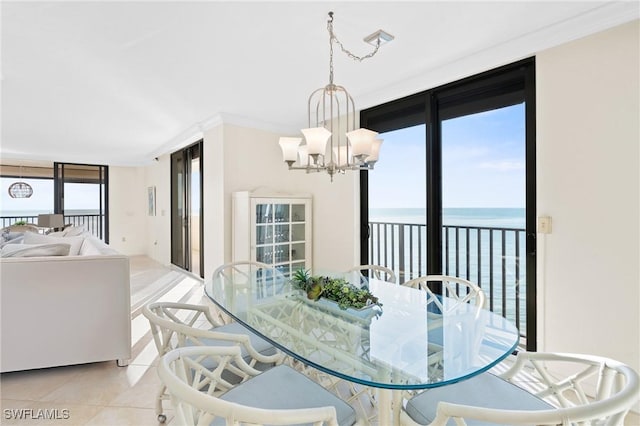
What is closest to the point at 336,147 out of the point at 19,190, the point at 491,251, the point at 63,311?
the point at 491,251

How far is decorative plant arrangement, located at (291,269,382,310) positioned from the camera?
5.93 ft

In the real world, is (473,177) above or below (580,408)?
above

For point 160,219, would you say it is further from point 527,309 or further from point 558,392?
point 558,392

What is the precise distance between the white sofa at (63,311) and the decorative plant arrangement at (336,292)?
153 centimetres

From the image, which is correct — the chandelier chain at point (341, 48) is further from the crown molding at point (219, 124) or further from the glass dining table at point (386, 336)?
the crown molding at point (219, 124)

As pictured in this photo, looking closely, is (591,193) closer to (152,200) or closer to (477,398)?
(477,398)

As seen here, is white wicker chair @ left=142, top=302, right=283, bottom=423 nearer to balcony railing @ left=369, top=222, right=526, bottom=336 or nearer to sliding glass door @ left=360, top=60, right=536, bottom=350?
sliding glass door @ left=360, top=60, right=536, bottom=350

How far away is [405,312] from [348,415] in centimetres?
68

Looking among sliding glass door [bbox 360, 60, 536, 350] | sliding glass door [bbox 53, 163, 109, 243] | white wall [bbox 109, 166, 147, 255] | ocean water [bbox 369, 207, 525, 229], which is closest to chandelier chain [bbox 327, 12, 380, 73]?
sliding glass door [bbox 360, 60, 536, 350]

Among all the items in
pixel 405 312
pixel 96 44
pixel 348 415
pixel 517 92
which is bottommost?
pixel 348 415

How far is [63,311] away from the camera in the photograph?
2.40m

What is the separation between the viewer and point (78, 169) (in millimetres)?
7641

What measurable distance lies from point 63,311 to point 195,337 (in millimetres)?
1614

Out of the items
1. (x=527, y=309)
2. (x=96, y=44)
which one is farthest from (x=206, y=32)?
(x=527, y=309)
